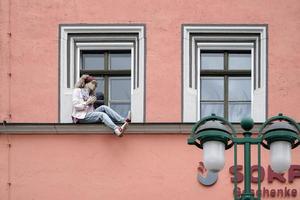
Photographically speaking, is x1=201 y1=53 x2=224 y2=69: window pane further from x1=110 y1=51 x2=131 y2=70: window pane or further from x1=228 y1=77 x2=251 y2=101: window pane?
x1=110 y1=51 x2=131 y2=70: window pane

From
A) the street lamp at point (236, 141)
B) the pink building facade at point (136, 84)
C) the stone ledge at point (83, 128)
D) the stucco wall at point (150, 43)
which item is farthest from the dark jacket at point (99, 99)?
the street lamp at point (236, 141)

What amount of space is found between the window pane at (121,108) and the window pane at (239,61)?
70.4 inches

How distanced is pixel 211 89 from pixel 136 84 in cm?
122

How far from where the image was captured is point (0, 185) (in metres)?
15.2

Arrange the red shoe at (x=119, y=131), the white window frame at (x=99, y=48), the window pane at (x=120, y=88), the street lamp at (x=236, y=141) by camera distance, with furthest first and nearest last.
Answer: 1. the window pane at (x=120, y=88)
2. the white window frame at (x=99, y=48)
3. the red shoe at (x=119, y=131)
4. the street lamp at (x=236, y=141)

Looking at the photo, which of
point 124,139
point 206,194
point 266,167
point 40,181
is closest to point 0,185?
point 40,181

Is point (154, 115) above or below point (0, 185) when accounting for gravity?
above

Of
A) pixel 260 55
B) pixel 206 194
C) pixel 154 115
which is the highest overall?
pixel 260 55

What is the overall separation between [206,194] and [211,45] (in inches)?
94.0

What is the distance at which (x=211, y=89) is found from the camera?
15.7 m

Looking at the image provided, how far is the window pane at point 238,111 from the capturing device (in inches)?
616

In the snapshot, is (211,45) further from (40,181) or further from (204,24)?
(40,181)

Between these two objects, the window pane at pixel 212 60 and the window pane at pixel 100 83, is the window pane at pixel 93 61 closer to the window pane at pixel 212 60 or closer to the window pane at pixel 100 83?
the window pane at pixel 100 83

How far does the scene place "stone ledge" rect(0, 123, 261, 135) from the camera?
15.1m
